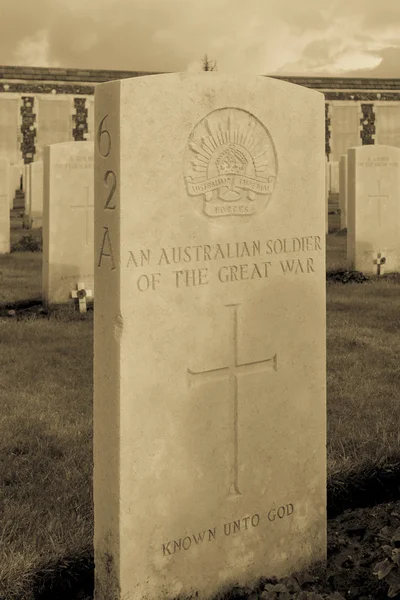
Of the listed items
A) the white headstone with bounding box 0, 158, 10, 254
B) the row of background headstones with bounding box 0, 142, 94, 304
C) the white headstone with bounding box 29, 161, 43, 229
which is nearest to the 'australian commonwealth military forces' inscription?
the row of background headstones with bounding box 0, 142, 94, 304

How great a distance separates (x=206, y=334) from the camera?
2.81 metres

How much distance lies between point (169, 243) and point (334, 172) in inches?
804

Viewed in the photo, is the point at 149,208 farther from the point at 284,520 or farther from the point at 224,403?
the point at 284,520

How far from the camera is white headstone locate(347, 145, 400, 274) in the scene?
1025 centimetres

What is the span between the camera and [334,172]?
22.5m

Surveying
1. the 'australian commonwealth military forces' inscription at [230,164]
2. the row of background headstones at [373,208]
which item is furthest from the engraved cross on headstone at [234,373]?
the row of background headstones at [373,208]

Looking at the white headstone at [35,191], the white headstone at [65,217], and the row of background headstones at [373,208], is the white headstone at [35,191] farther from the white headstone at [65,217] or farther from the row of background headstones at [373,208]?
the white headstone at [65,217]

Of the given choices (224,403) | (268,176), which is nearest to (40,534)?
(224,403)

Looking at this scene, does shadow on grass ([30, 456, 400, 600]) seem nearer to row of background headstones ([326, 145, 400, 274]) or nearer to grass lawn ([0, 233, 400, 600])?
grass lawn ([0, 233, 400, 600])

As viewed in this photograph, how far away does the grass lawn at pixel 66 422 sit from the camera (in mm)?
3105

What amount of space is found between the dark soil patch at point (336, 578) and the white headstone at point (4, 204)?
361 inches

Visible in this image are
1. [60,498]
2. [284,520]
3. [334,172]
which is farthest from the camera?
[334,172]

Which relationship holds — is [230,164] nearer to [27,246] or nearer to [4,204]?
[4,204]

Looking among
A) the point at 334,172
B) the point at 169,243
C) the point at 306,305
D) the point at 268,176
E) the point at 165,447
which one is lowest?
the point at 165,447
